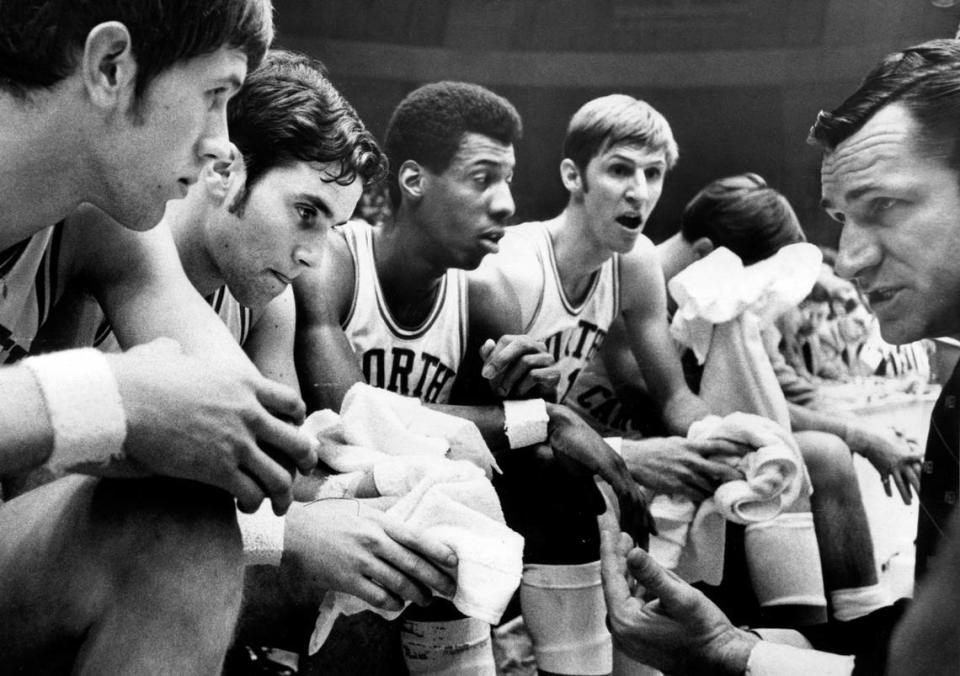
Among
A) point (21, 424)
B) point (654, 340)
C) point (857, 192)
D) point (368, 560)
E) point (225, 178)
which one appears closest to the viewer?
point (21, 424)

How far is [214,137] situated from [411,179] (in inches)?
14.4

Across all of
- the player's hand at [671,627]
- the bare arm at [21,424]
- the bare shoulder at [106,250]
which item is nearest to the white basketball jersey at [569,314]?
the player's hand at [671,627]

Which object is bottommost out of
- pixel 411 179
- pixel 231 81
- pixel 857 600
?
pixel 857 600

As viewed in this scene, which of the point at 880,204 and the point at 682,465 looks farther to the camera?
the point at 682,465

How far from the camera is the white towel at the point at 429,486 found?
4.08ft

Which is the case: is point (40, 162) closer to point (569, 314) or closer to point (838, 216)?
point (569, 314)

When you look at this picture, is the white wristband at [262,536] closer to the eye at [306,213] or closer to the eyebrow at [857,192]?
the eye at [306,213]

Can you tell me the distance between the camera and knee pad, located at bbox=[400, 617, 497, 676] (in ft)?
4.64

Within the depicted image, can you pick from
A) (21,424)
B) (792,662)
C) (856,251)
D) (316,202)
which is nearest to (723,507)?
(792,662)

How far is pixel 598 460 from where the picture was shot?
1.52 metres

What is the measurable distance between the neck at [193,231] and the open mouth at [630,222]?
61 cm

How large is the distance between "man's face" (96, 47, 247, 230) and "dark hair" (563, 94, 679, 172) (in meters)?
0.57

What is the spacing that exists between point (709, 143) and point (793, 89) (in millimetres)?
143

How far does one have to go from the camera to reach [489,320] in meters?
1.50
